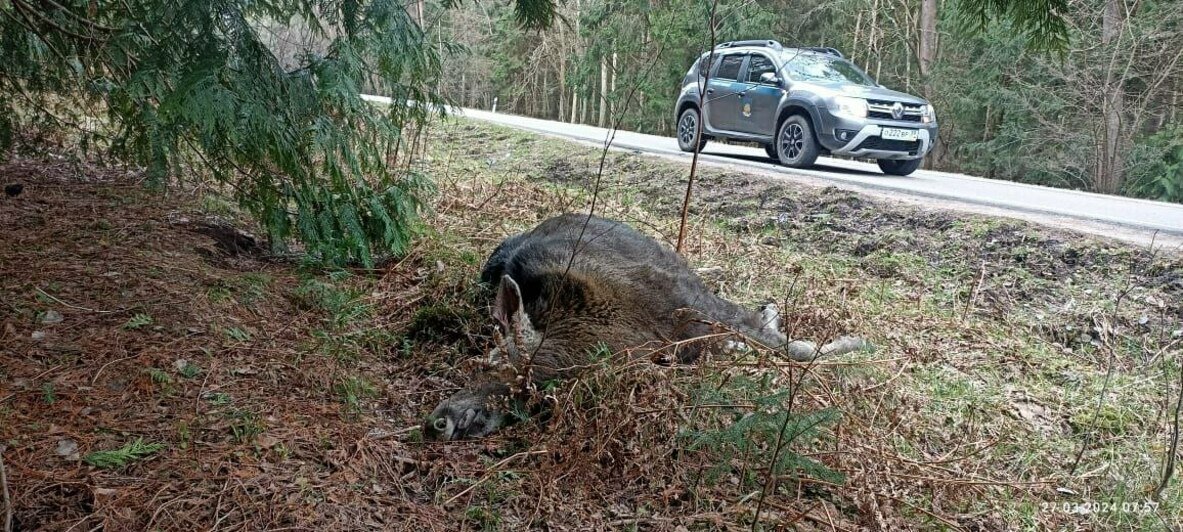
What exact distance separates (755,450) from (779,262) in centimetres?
388

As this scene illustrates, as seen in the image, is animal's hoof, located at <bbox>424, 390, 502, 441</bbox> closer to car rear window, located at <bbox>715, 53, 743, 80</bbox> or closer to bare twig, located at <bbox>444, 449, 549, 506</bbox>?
bare twig, located at <bbox>444, 449, 549, 506</bbox>

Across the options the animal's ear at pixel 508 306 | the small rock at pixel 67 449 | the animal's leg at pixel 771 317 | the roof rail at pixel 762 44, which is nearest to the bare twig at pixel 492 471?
the animal's ear at pixel 508 306

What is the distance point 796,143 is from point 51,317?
11.1 meters

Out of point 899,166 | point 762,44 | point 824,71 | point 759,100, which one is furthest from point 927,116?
point 762,44

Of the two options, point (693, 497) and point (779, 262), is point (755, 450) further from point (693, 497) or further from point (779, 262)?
point (779, 262)

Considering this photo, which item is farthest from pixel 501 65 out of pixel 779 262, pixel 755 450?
pixel 755 450

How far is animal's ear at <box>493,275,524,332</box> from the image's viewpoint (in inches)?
163

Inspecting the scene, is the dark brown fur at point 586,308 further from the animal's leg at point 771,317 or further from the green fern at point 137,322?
the green fern at point 137,322

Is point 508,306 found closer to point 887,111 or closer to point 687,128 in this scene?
point 887,111

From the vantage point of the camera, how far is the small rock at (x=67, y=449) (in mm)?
3166

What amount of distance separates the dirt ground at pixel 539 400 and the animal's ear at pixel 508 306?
0.44m

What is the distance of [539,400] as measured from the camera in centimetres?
397

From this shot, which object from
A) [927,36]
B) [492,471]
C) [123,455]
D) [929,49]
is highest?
[927,36]

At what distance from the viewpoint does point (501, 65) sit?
2766 cm
